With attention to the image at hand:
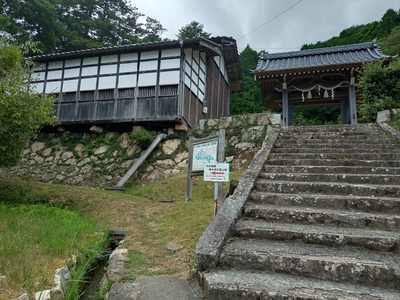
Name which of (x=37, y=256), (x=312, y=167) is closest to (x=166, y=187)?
(x=312, y=167)

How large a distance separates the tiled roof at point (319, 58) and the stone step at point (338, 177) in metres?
7.01

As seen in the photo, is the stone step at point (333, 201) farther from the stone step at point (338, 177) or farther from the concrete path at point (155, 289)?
the concrete path at point (155, 289)

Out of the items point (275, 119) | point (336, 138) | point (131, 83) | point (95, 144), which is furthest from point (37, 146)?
point (336, 138)

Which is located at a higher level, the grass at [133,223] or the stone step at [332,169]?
the stone step at [332,169]

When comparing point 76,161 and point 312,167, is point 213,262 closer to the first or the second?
point 312,167

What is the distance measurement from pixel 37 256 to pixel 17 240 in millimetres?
503

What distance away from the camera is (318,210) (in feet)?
11.2

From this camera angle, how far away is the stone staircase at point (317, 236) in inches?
86.3

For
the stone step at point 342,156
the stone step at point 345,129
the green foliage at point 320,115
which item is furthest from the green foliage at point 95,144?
the green foliage at point 320,115

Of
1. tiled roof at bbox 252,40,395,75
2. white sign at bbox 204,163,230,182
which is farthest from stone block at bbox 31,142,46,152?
white sign at bbox 204,163,230,182

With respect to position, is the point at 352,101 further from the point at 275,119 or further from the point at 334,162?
the point at 334,162

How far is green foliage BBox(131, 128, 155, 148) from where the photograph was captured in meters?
10.4

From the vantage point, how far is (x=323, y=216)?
322 cm

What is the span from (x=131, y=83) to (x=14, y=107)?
554 cm
